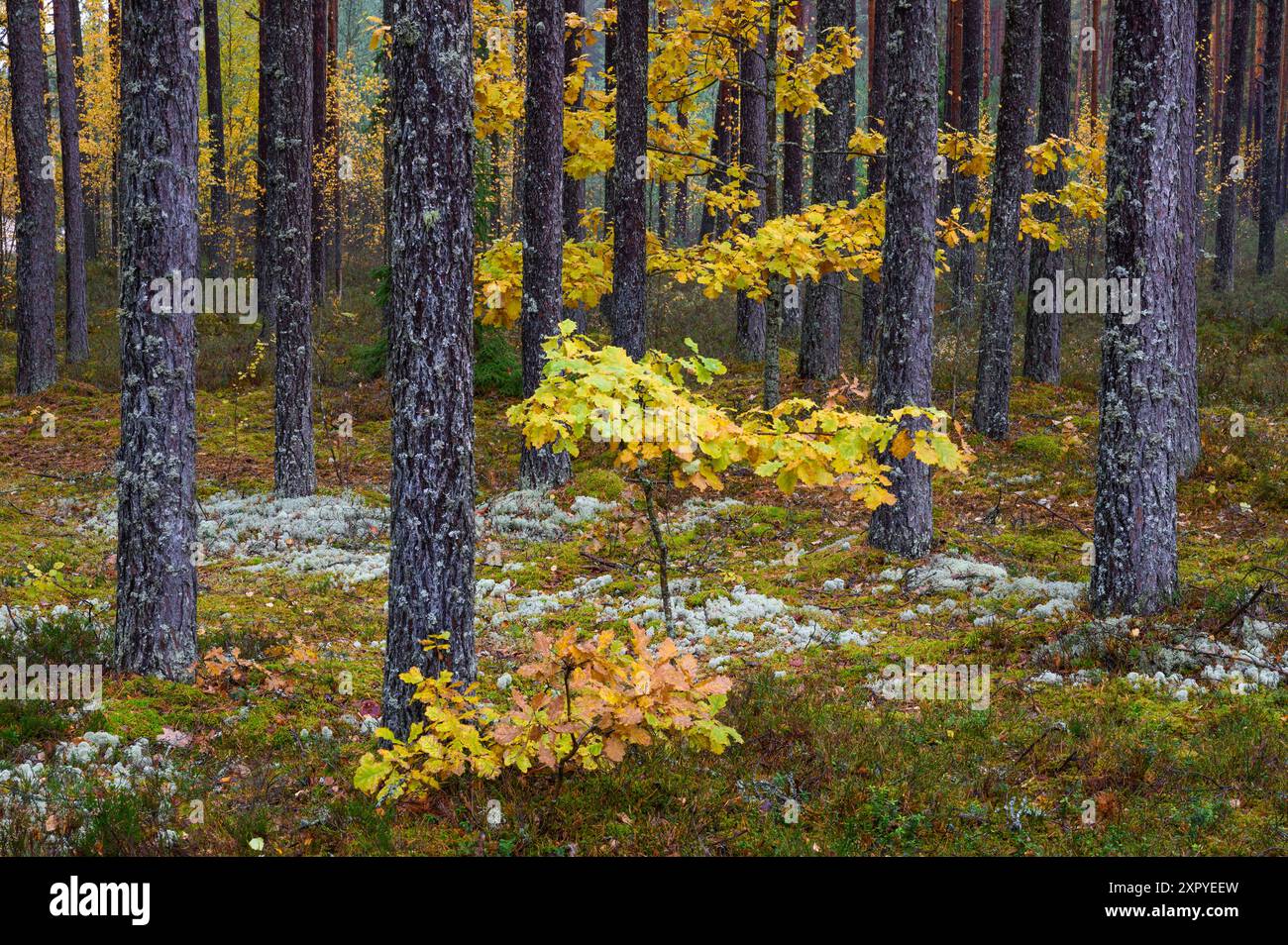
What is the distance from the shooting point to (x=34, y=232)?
20422mm

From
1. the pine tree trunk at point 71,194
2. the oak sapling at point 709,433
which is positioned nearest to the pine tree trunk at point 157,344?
the oak sapling at point 709,433

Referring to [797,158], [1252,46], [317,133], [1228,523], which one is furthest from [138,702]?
[1252,46]

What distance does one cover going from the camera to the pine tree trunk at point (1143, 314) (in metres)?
7.41

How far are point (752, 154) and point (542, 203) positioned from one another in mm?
7131

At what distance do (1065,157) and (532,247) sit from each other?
725 centimetres

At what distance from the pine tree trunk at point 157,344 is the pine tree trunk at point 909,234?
6553 mm

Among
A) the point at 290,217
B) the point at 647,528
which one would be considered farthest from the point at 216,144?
the point at 647,528

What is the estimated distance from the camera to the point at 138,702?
21.2 feet

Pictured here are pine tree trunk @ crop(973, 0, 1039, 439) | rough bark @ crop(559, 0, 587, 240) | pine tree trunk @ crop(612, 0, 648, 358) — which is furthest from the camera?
rough bark @ crop(559, 0, 587, 240)

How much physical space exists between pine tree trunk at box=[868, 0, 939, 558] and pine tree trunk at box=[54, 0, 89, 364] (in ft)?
70.6

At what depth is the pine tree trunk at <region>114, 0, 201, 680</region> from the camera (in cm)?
652

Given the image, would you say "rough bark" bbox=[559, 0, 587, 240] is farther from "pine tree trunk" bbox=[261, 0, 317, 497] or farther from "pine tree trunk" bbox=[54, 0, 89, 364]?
"pine tree trunk" bbox=[54, 0, 89, 364]

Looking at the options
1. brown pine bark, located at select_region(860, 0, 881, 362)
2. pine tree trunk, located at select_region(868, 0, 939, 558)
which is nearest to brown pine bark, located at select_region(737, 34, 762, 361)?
brown pine bark, located at select_region(860, 0, 881, 362)
